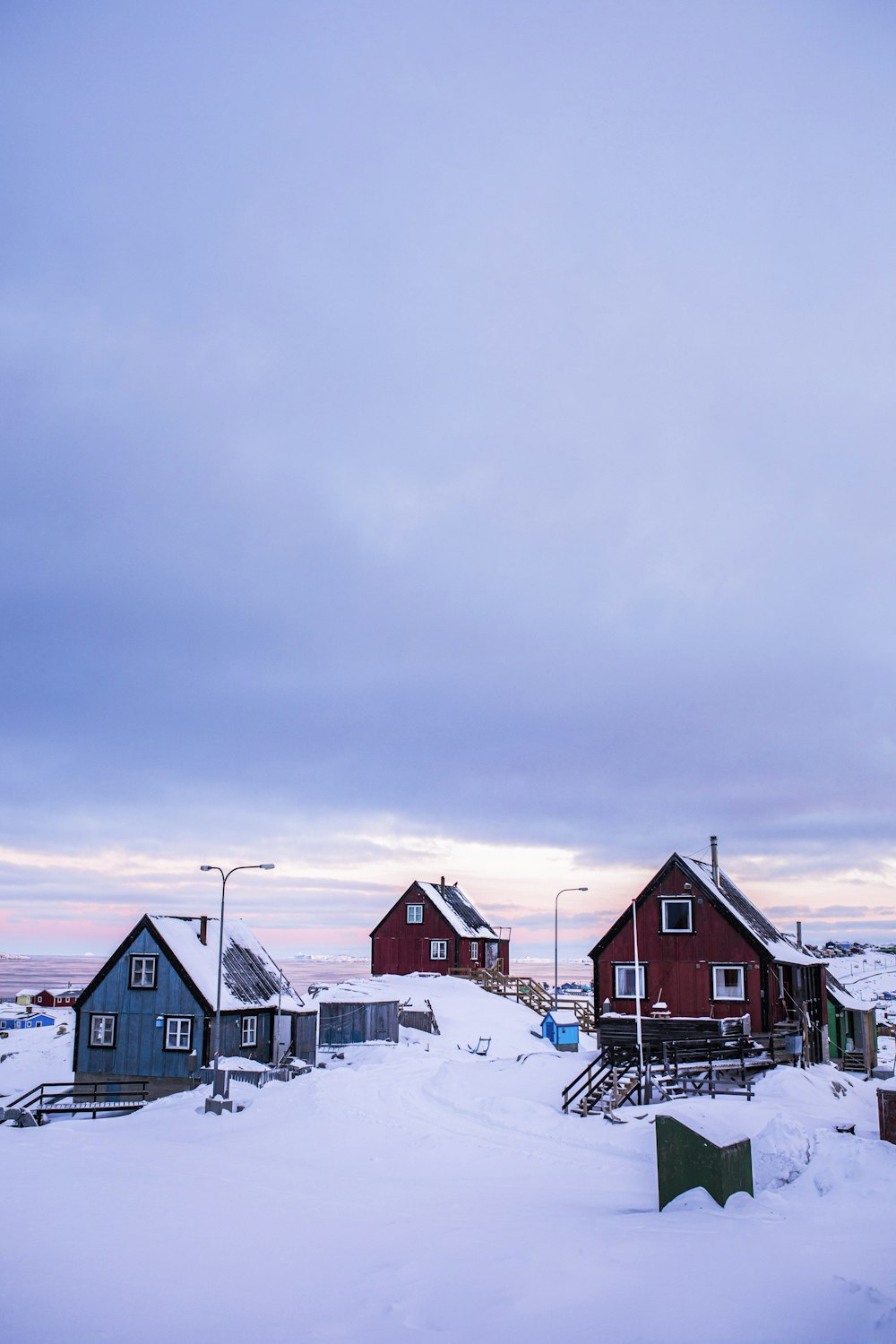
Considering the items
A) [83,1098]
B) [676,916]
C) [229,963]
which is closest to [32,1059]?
[83,1098]

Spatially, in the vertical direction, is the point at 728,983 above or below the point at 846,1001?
above

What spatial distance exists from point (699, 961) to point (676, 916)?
219 cm

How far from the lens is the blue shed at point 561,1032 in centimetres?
5041

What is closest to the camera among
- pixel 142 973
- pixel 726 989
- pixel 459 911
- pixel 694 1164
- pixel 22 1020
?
pixel 694 1164

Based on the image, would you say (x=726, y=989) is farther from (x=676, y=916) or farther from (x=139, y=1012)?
(x=139, y=1012)

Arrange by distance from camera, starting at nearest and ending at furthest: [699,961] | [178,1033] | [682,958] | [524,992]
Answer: [699,961] < [682,958] < [178,1033] < [524,992]

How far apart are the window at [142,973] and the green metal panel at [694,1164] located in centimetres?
3434

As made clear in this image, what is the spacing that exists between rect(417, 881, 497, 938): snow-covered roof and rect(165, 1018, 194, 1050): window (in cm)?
3352

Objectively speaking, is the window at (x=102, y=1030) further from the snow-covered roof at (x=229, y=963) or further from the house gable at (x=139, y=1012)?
the snow-covered roof at (x=229, y=963)

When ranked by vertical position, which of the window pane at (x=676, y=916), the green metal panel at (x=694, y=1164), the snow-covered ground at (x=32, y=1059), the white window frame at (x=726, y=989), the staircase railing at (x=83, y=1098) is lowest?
the snow-covered ground at (x=32, y=1059)

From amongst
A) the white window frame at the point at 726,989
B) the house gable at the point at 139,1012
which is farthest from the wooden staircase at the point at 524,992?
the house gable at the point at 139,1012

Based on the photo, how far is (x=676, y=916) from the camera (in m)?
42.8

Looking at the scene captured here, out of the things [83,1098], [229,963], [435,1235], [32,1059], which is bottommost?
[32,1059]

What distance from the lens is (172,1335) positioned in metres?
9.40
